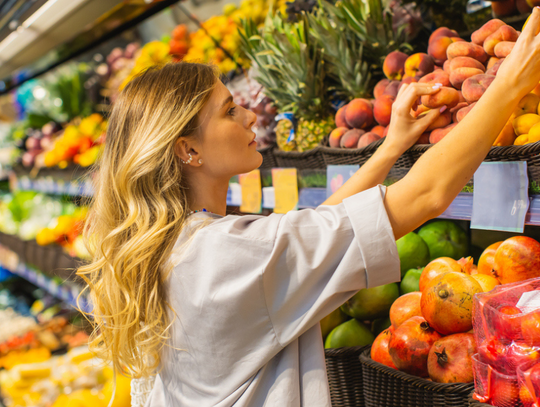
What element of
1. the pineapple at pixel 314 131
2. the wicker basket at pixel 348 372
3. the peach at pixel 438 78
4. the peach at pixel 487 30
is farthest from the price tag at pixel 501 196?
the pineapple at pixel 314 131

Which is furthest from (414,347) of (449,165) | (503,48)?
(503,48)

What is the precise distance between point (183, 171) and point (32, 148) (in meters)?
3.75

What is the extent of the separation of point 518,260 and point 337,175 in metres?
0.58

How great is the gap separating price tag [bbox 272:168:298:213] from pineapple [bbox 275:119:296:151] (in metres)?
0.10

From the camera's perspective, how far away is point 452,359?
2.96 feet

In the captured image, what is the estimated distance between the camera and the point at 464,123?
31.7 inches

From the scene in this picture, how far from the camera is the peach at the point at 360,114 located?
53.6 inches

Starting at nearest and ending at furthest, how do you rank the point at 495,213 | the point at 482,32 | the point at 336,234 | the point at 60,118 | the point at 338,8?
the point at 336,234
the point at 495,213
the point at 482,32
the point at 338,8
the point at 60,118

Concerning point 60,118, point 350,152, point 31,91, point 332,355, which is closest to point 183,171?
point 350,152

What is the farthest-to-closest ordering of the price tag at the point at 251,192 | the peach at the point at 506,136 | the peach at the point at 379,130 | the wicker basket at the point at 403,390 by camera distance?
the price tag at the point at 251,192
the peach at the point at 379,130
the peach at the point at 506,136
the wicker basket at the point at 403,390

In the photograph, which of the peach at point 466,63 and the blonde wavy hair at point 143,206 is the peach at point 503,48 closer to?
the peach at point 466,63

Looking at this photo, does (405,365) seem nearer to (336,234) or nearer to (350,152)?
(336,234)

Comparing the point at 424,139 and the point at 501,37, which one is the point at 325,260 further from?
the point at 501,37

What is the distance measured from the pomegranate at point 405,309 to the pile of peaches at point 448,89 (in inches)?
16.1
